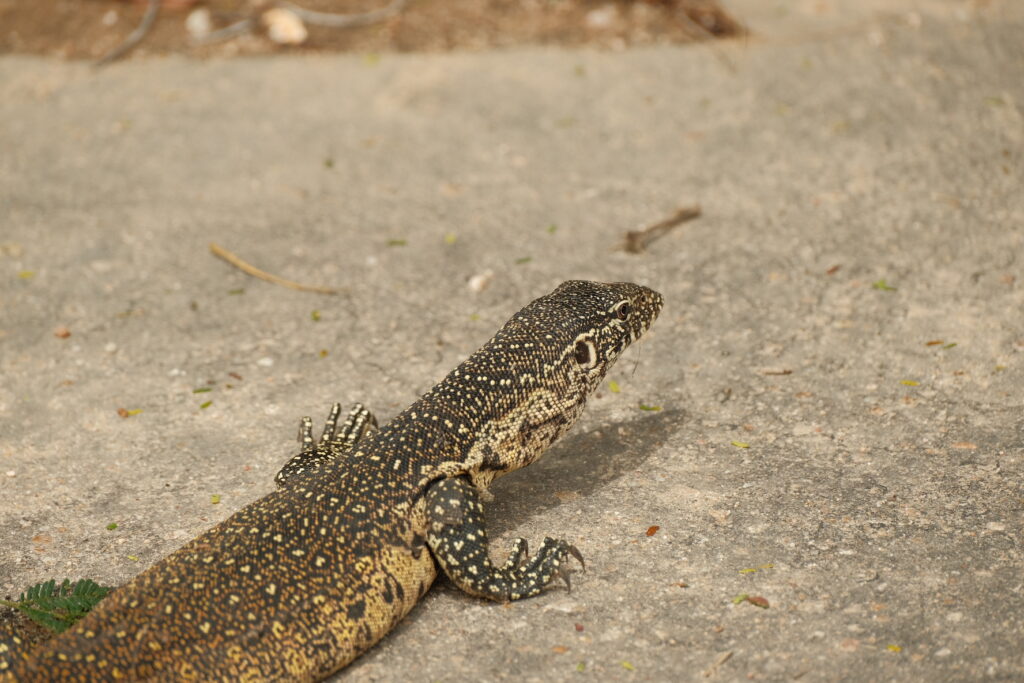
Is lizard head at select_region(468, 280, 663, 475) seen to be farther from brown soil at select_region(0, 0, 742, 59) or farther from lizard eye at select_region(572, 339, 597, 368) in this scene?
brown soil at select_region(0, 0, 742, 59)

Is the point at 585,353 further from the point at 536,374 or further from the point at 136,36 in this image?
the point at 136,36

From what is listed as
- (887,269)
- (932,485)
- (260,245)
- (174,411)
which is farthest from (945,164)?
(174,411)

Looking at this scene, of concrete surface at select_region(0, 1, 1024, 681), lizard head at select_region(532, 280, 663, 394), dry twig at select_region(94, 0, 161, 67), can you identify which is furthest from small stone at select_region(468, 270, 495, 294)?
dry twig at select_region(94, 0, 161, 67)

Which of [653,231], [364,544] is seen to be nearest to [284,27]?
[653,231]

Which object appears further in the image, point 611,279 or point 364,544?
point 611,279

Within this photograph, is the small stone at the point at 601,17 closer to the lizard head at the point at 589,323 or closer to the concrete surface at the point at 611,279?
the concrete surface at the point at 611,279

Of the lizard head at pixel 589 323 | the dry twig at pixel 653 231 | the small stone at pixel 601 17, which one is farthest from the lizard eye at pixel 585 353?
the small stone at pixel 601 17
